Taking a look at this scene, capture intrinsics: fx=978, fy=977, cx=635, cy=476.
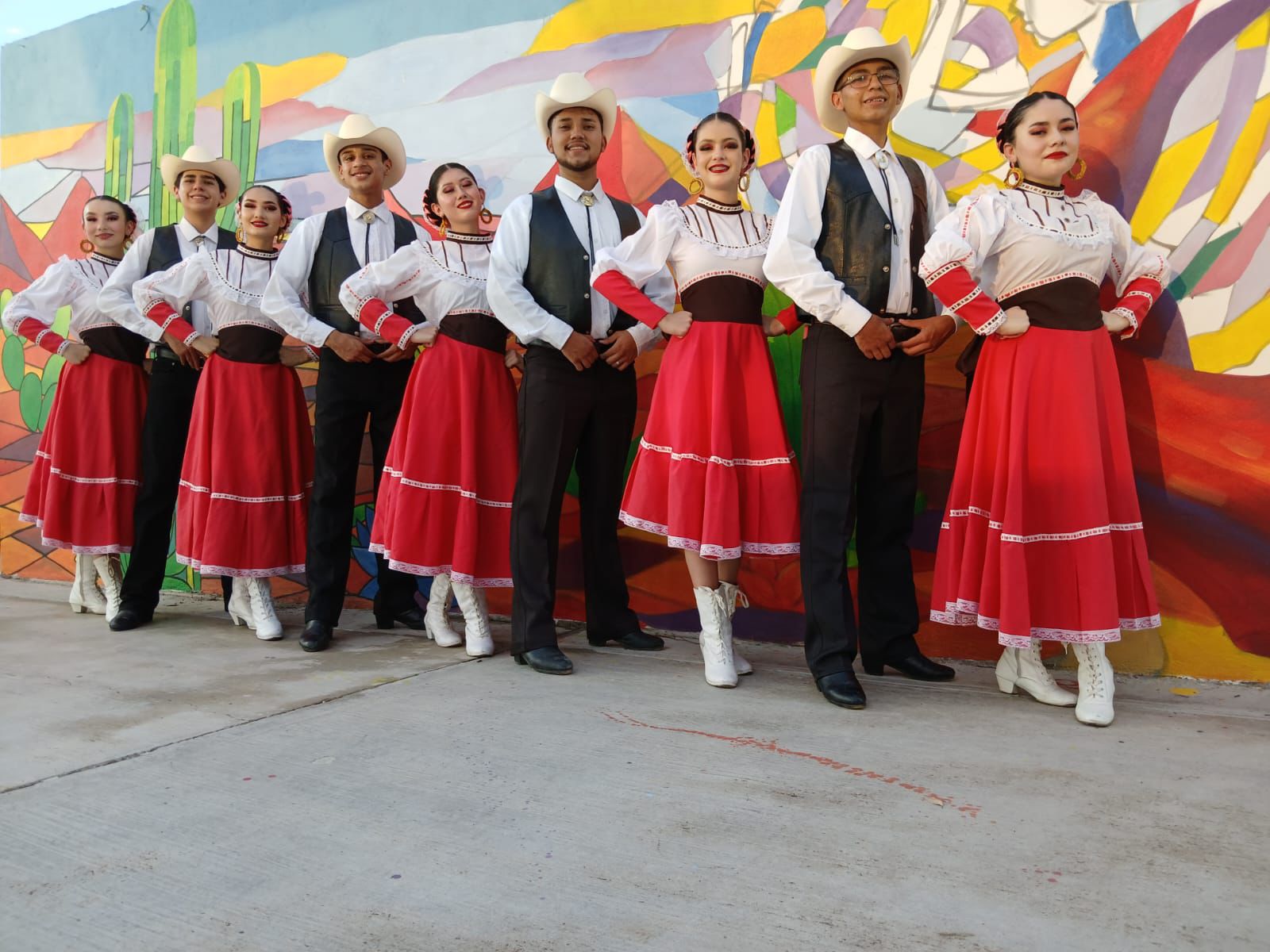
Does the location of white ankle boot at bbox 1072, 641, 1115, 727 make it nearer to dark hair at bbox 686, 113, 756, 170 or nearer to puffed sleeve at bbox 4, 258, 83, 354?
dark hair at bbox 686, 113, 756, 170

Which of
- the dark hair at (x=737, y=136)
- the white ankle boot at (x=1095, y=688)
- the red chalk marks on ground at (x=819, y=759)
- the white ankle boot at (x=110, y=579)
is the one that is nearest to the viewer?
the red chalk marks on ground at (x=819, y=759)

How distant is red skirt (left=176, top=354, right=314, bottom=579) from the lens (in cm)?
411

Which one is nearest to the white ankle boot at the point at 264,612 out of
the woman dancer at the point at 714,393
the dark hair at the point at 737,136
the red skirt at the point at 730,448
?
the woman dancer at the point at 714,393

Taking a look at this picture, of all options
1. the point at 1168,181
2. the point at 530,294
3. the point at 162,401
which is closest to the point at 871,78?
the point at 1168,181

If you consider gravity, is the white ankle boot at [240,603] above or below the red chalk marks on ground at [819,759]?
below

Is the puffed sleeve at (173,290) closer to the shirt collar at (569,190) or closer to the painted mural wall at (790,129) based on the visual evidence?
the painted mural wall at (790,129)

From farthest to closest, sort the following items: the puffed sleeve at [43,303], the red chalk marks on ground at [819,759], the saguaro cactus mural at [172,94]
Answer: the saguaro cactus mural at [172,94] → the puffed sleeve at [43,303] → the red chalk marks on ground at [819,759]

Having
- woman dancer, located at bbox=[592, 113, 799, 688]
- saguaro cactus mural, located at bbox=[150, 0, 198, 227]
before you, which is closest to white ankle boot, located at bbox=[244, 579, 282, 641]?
woman dancer, located at bbox=[592, 113, 799, 688]

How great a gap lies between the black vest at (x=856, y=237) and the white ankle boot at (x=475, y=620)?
1786 mm

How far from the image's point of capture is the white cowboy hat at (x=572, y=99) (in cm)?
347

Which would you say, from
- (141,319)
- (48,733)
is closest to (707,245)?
(48,733)

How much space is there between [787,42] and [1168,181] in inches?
59.7

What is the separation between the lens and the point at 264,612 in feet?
13.6

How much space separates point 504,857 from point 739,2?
3457 mm
